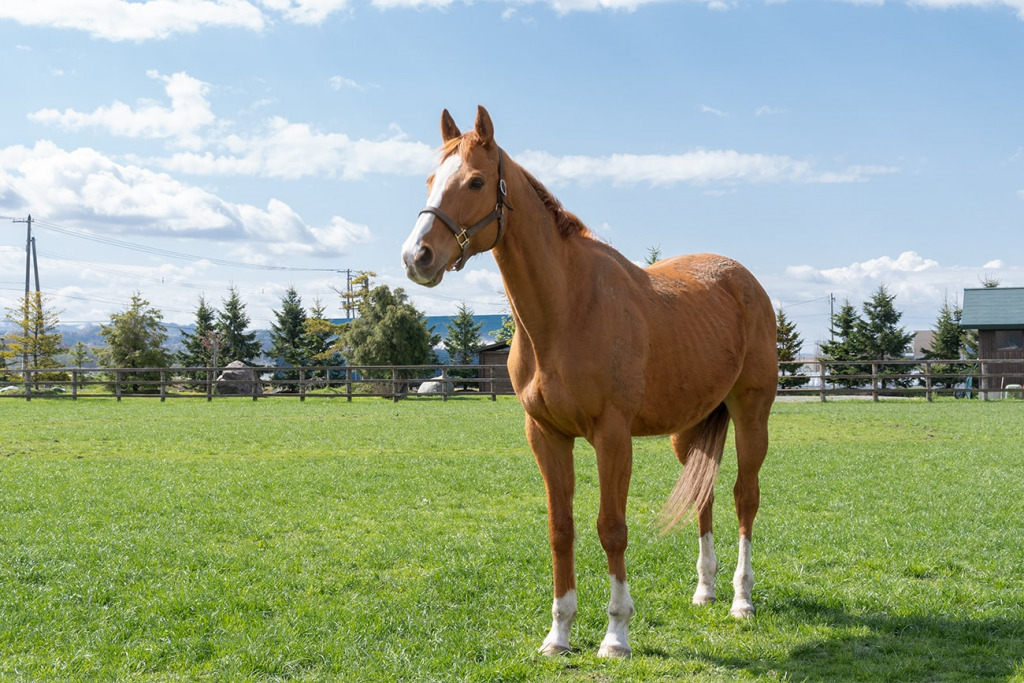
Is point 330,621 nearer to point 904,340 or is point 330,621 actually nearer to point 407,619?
point 407,619

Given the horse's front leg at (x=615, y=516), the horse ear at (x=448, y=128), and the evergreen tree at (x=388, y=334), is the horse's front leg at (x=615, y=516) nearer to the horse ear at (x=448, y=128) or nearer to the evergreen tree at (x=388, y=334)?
the horse ear at (x=448, y=128)

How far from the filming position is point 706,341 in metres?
4.47

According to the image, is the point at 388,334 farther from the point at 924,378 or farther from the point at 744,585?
the point at 744,585

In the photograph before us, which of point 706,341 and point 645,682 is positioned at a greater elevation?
point 706,341

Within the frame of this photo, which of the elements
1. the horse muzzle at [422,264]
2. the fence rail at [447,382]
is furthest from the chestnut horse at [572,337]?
the fence rail at [447,382]

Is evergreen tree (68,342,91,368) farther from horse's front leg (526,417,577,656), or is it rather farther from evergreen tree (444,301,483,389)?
horse's front leg (526,417,577,656)

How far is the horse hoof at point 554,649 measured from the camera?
3.87 m

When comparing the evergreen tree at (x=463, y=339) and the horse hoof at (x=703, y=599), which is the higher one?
the evergreen tree at (x=463, y=339)

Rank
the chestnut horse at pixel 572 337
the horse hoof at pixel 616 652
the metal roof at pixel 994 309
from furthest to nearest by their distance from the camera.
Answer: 1. the metal roof at pixel 994 309
2. the horse hoof at pixel 616 652
3. the chestnut horse at pixel 572 337

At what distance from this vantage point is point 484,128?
3.57 meters

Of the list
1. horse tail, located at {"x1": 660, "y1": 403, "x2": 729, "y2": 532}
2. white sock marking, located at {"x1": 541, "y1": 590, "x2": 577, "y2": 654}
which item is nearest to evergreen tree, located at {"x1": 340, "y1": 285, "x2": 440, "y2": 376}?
horse tail, located at {"x1": 660, "y1": 403, "x2": 729, "y2": 532}

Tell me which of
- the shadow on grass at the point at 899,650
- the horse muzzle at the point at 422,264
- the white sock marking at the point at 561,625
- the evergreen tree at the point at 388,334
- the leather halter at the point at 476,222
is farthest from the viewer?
the evergreen tree at the point at 388,334

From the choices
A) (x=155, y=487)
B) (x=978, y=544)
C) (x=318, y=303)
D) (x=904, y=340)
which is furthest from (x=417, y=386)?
(x=978, y=544)

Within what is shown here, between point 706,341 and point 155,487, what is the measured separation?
6843mm
